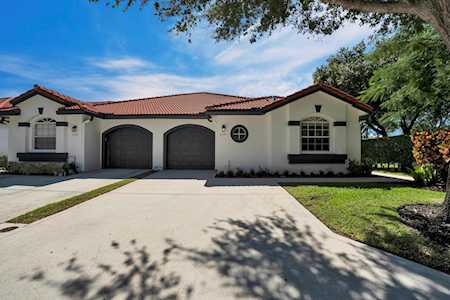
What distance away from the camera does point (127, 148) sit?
14.8 meters

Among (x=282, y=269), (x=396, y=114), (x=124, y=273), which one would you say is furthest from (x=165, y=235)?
(x=396, y=114)

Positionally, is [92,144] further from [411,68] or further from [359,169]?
[411,68]

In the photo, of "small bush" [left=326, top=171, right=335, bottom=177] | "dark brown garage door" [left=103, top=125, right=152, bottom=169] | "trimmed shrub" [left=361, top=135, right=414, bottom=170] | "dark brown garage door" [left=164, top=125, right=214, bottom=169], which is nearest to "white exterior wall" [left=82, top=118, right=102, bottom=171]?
"dark brown garage door" [left=103, top=125, right=152, bottom=169]

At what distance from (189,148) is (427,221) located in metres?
12.0

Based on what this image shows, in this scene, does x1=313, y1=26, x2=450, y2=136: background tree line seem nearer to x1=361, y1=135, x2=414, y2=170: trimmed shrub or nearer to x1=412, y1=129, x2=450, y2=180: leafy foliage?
x1=412, y1=129, x2=450, y2=180: leafy foliage

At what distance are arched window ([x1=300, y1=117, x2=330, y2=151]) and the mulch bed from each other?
608 cm

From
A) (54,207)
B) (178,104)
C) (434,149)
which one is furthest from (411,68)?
(178,104)

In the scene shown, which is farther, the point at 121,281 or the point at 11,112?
the point at 11,112

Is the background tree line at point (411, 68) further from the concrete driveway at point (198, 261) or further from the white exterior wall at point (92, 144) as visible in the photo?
the white exterior wall at point (92, 144)

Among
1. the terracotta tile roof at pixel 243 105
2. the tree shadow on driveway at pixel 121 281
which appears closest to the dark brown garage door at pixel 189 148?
the terracotta tile roof at pixel 243 105

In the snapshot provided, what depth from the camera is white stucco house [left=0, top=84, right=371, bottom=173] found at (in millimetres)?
11422

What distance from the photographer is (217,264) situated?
127 inches

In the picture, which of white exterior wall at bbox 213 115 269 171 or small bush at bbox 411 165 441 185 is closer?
small bush at bbox 411 165 441 185

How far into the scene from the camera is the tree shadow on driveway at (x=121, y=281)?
8.43 ft
